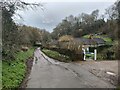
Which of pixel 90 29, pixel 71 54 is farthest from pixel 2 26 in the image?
pixel 90 29

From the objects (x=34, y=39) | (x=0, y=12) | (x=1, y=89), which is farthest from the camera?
(x=34, y=39)

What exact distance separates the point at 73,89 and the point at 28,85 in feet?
8.87

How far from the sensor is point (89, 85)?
11.9 m

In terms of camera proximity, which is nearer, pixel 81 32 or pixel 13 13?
pixel 13 13

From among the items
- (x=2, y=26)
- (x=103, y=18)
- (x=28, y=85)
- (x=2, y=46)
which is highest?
(x=103, y=18)

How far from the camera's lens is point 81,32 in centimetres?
9444

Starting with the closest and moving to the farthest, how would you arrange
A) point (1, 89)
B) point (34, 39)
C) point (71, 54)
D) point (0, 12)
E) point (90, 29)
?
point (1, 89)
point (0, 12)
point (71, 54)
point (34, 39)
point (90, 29)

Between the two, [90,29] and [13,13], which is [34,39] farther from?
[13,13]

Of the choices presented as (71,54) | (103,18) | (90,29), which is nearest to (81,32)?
(90,29)

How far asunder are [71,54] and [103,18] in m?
Result: 70.9

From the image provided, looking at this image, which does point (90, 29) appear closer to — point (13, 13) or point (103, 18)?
point (103, 18)

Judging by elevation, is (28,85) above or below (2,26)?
below

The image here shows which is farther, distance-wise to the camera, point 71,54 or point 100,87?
point 71,54

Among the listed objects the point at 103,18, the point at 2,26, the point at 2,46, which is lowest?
the point at 2,46
